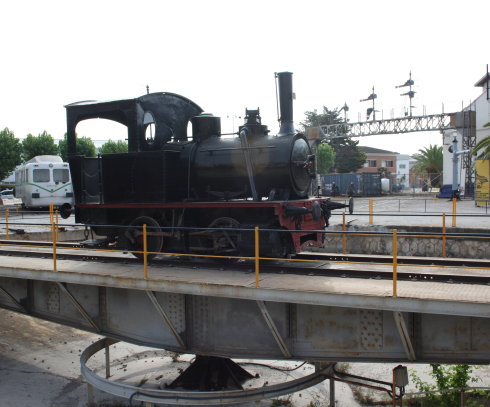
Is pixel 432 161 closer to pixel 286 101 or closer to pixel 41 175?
pixel 41 175

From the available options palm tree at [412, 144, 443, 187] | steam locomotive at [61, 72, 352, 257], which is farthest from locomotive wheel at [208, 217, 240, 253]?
palm tree at [412, 144, 443, 187]

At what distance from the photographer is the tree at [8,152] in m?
40.8

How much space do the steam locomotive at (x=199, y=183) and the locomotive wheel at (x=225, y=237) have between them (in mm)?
21

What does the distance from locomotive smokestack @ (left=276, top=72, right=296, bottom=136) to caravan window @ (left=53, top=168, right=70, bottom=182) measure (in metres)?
22.2

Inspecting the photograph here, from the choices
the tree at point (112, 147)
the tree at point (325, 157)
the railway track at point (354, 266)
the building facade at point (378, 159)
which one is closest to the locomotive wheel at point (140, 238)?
the railway track at point (354, 266)

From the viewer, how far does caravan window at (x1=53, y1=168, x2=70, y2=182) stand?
27.4 meters

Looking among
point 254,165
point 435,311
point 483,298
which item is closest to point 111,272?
point 254,165

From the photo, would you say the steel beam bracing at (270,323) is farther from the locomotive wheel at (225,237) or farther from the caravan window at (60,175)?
the caravan window at (60,175)

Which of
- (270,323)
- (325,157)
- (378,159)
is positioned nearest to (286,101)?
(270,323)

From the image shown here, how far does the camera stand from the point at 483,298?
5340 millimetres

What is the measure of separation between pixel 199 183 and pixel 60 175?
2138 cm

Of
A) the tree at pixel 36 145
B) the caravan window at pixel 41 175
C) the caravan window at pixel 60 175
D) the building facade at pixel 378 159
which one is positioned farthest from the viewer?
the building facade at pixel 378 159

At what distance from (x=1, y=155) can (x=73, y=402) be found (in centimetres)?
3767

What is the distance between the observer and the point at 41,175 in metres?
27.1
